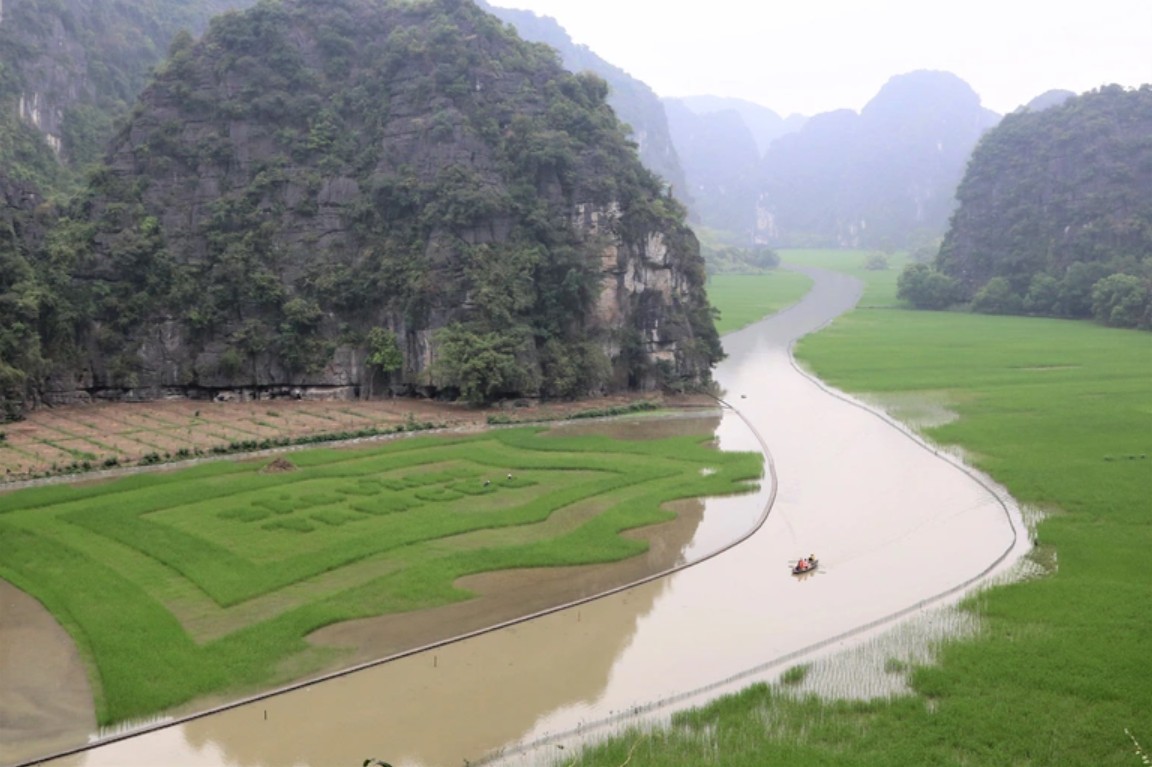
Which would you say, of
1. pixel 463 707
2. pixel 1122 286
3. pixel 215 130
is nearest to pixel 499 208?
pixel 215 130

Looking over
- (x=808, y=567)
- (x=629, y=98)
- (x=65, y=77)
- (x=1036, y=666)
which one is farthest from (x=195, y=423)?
(x=629, y=98)

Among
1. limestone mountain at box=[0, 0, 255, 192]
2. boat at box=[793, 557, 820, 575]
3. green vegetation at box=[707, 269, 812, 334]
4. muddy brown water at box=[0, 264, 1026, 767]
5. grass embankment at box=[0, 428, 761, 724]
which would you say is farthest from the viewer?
green vegetation at box=[707, 269, 812, 334]

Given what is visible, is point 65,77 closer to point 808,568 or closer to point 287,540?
point 287,540

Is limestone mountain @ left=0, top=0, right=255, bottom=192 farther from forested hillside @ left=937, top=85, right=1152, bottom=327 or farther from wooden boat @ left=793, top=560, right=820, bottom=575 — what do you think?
forested hillside @ left=937, top=85, right=1152, bottom=327

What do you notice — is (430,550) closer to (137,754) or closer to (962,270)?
(137,754)

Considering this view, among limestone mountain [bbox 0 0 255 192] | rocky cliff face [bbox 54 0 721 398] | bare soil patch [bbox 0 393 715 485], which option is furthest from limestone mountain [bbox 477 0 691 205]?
bare soil patch [bbox 0 393 715 485]

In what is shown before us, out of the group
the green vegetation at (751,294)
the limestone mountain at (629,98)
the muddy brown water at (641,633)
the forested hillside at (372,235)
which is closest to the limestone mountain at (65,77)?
the forested hillside at (372,235)
